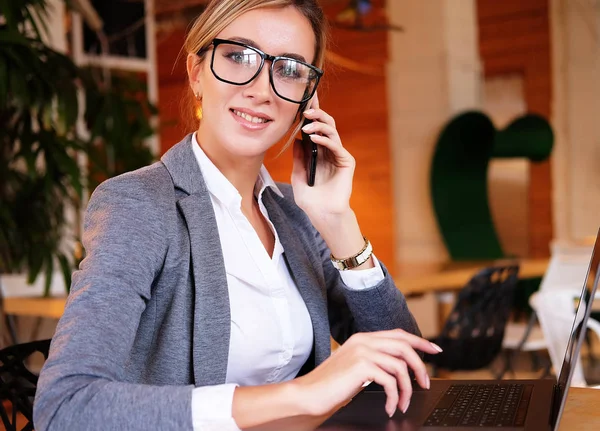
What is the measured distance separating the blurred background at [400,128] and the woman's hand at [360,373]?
32.8 inches

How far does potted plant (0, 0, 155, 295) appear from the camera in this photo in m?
2.34

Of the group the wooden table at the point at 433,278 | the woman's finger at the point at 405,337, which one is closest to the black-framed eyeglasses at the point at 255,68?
the woman's finger at the point at 405,337

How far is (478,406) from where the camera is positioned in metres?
1.19

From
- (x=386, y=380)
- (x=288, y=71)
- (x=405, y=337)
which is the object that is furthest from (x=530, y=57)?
(x=386, y=380)

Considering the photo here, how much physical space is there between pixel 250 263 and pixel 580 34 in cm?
847

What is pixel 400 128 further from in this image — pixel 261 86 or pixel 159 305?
pixel 159 305

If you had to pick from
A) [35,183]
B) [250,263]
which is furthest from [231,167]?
[35,183]

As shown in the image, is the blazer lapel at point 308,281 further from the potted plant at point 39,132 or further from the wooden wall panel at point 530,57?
the wooden wall panel at point 530,57

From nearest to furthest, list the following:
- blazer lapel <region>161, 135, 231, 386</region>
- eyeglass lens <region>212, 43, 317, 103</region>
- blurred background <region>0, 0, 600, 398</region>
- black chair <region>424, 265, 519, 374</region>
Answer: blazer lapel <region>161, 135, 231, 386</region> < eyeglass lens <region>212, 43, 317, 103</region> < blurred background <region>0, 0, 600, 398</region> < black chair <region>424, 265, 519, 374</region>

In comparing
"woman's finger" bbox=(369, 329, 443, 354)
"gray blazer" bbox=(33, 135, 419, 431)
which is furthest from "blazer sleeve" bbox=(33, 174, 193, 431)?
"woman's finger" bbox=(369, 329, 443, 354)

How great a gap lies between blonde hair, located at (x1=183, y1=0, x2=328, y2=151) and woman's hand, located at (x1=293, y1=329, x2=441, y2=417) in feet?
2.17

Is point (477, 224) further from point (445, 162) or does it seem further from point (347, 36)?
point (347, 36)

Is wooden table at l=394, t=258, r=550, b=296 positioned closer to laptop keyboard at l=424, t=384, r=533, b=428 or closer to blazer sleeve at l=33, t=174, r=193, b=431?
laptop keyboard at l=424, t=384, r=533, b=428

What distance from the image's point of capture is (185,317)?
1316mm
